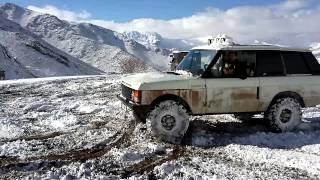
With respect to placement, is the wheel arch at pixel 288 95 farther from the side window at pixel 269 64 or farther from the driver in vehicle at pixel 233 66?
the driver in vehicle at pixel 233 66

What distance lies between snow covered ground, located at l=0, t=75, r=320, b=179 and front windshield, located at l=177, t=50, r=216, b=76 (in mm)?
1385

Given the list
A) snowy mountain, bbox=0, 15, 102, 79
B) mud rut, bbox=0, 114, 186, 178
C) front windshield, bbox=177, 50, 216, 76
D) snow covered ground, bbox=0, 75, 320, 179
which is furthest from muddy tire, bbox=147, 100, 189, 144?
snowy mountain, bbox=0, 15, 102, 79

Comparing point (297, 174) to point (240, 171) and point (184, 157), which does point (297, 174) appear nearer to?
point (240, 171)

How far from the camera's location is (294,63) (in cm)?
1023

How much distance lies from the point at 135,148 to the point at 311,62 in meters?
4.73

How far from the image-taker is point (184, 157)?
319 inches

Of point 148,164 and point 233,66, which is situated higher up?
point 233,66

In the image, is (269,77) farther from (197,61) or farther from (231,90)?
(197,61)

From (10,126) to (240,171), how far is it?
19.4 ft

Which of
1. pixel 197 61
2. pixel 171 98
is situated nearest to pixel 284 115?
pixel 197 61

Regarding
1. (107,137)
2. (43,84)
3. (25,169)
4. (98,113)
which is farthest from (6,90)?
(25,169)

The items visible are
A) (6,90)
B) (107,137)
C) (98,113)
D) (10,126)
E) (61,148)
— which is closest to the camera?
(61,148)

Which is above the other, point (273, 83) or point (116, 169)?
point (273, 83)

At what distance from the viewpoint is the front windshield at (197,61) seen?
9.66 meters
